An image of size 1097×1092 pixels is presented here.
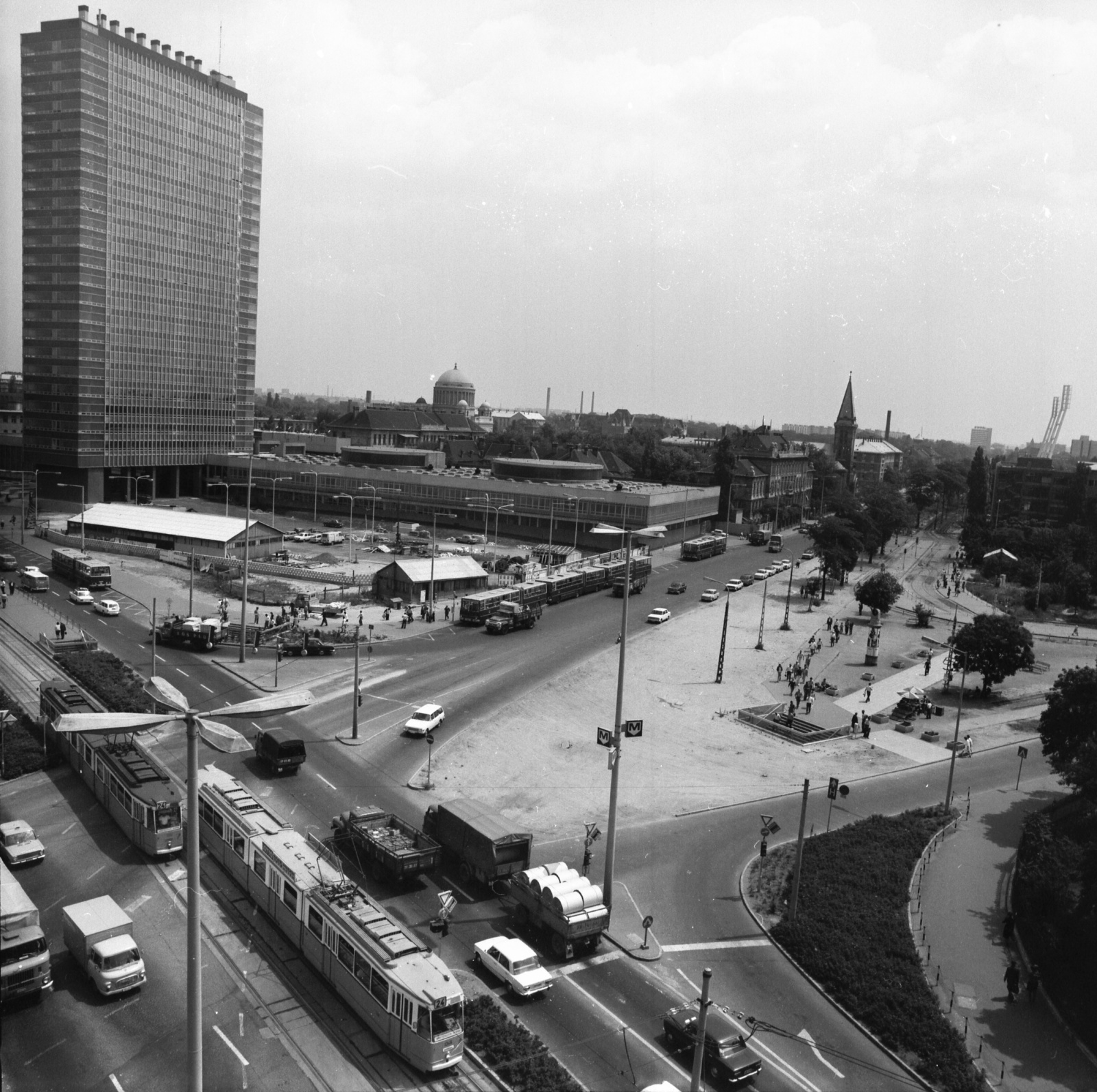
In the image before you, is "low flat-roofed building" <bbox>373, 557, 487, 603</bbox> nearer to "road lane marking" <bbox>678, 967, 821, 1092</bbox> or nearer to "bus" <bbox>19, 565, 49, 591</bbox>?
"bus" <bbox>19, 565, 49, 591</bbox>

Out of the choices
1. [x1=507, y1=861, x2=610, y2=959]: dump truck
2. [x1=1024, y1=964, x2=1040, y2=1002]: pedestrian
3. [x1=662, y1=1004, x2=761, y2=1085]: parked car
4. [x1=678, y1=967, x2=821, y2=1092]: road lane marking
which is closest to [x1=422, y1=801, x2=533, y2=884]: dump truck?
[x1=507, y1=861, x2=610, y2=959]: dump truck

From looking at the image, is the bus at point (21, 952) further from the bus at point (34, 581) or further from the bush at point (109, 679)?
the bus at point (34, 581)

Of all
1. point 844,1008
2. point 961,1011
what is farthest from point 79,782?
point 961,1011

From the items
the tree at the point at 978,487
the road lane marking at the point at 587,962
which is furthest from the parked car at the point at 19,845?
the tree at the point at 978,487

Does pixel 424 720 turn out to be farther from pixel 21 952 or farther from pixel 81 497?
pixel 81 497

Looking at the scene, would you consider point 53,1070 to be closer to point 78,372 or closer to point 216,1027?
point 216,1027

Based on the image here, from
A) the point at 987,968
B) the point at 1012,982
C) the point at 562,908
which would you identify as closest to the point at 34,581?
the point at 562,908
